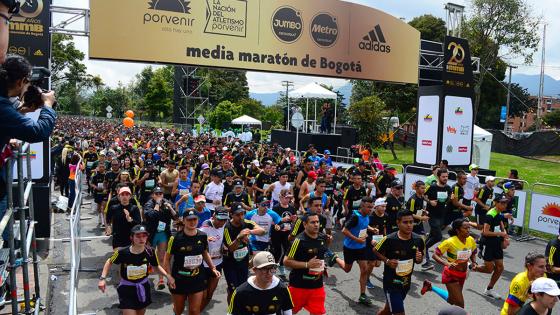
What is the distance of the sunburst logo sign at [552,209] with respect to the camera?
1223 centimetres

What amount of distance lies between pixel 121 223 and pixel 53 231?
16.2ft

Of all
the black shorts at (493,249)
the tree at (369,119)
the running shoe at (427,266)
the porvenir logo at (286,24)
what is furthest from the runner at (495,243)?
the tree at (369,119)

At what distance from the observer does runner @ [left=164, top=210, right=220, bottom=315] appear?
19.8 ft

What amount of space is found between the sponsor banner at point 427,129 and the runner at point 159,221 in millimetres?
11854

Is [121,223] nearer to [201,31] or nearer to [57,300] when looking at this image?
[57,300]

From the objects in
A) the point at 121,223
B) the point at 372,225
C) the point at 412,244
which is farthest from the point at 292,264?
the point at 121,223

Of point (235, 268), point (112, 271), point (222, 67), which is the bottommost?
point (112, 271)

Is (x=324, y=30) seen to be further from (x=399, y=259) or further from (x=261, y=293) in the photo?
(x=261, y=293)

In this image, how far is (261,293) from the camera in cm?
448

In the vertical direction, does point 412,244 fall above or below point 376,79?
below

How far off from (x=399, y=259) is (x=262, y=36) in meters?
10.7

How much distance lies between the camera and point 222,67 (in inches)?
575

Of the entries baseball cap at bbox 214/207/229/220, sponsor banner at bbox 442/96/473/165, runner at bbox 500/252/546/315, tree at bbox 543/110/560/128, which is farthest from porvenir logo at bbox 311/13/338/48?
tree at bbox 543/110/560/128

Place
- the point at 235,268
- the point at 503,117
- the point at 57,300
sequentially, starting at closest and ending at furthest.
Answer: the point at 235,268, the point at 57,300, the point at 503,117
